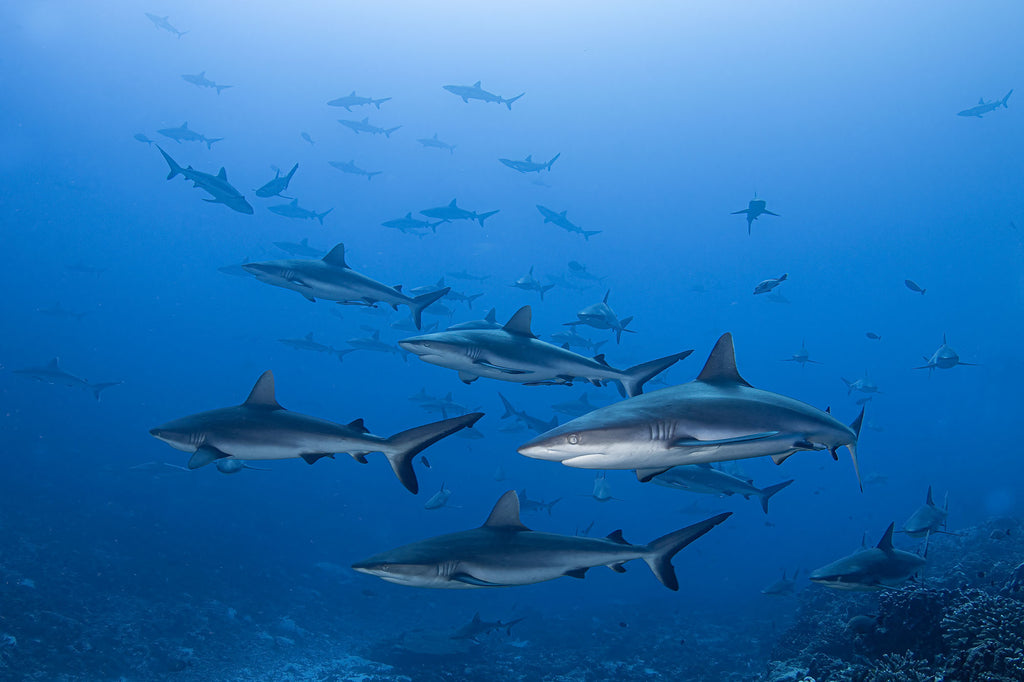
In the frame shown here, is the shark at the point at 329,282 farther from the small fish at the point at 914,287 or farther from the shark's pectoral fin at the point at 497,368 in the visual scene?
the small fish at the point at 914,287

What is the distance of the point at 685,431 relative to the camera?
3.16m

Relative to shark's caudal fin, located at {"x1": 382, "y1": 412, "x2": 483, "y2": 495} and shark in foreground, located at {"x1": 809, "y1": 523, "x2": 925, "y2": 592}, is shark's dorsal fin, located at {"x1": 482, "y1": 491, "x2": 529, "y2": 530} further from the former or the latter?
shark in foreground, located at {"x1": 809, "y1": 523, "x2": 925, "y2": 592}

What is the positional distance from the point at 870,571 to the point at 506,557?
17.9 feet

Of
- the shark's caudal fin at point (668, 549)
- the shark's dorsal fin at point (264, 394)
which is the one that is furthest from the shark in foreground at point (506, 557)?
the shark's dorsal fin at point (264, 394)

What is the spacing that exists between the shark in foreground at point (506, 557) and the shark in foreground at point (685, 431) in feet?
3.07

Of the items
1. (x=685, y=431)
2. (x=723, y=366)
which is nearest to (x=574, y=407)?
(x=723, y=366)

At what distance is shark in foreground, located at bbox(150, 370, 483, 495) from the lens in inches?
178

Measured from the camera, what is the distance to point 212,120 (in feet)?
494

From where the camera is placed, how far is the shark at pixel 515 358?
18.6 ft

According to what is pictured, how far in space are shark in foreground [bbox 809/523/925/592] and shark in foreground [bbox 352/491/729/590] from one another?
344 cm

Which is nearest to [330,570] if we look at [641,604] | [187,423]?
[641,604]

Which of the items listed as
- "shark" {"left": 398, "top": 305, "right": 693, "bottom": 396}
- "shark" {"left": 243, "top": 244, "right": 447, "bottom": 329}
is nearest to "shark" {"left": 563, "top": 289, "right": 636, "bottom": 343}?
"shark" {"left": 243, "top": 244, "right": 447, "bottom": 329}

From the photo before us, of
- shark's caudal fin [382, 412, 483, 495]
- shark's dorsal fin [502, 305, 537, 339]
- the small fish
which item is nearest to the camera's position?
shark's caudal fin [382, 412, 483, 495]

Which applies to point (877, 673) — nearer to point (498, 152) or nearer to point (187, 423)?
point (187, 423)
